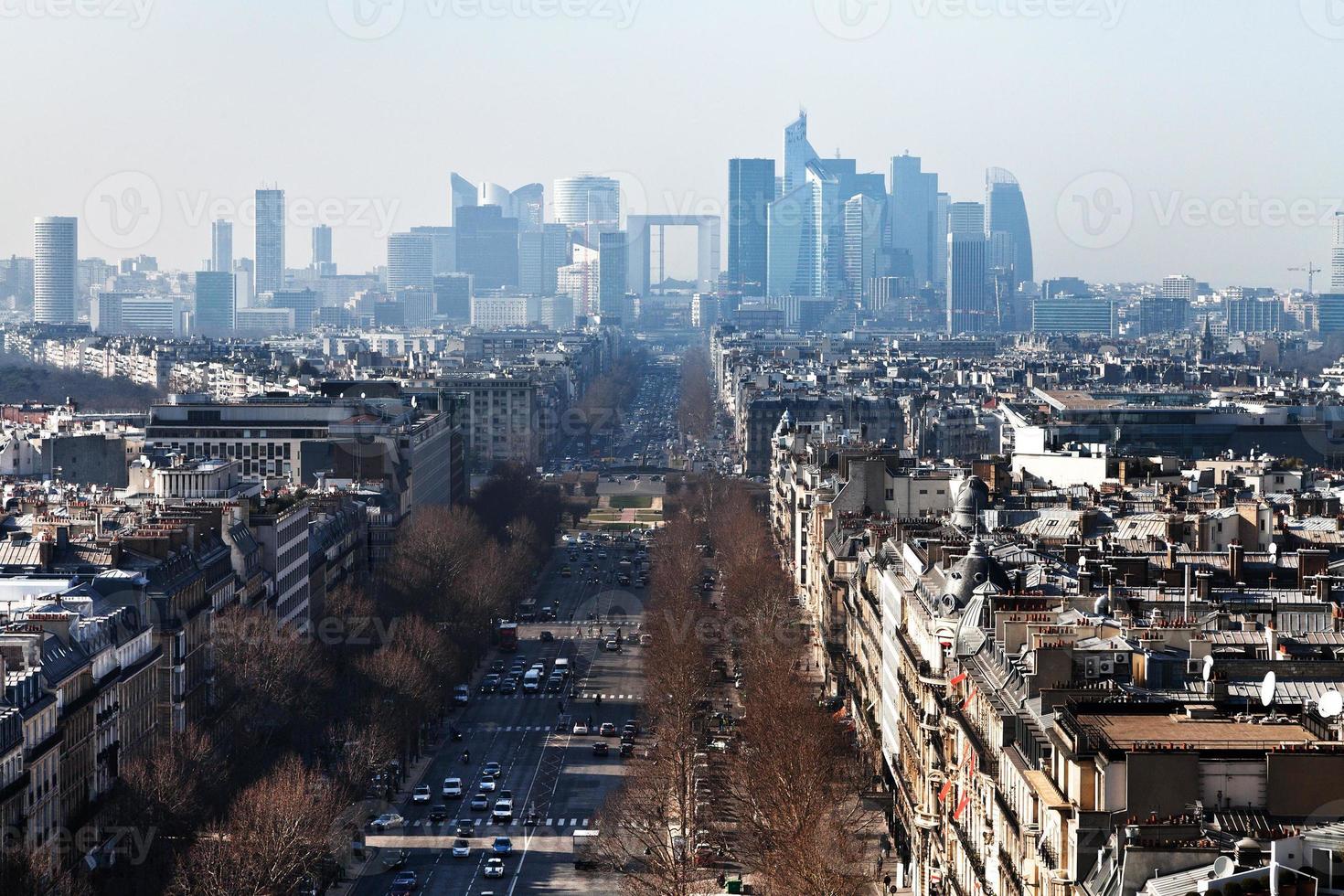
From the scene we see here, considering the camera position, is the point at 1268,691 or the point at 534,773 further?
the point at 534,773

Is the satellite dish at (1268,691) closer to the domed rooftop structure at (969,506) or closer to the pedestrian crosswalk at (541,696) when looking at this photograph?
the domed rooftop structure at (969,506)

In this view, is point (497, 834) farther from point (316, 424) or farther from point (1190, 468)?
point (316, 424)

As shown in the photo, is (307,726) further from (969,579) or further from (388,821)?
(969,579)

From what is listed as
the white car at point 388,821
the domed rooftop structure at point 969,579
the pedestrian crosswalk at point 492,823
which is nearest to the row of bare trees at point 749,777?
the pedestrian crosswalk at point 492,823

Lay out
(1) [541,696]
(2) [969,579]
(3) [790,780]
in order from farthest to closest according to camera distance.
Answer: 1. (1) [541,696]
2. (3) [790,780]
3. (2) [969,579]

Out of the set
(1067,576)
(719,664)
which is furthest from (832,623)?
(1067,576)

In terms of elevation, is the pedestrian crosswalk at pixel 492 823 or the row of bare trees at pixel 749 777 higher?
the row of bare trees at pixel 749 777

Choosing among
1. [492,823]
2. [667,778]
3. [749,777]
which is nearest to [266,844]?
[492,823]
